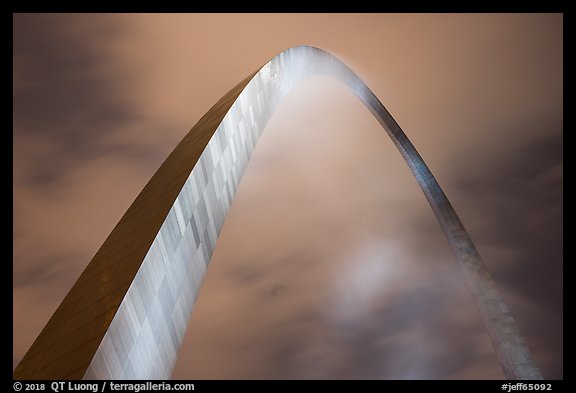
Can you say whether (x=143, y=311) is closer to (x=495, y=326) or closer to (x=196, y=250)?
(x=196, y=250)

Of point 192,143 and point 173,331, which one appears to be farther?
point 192,143

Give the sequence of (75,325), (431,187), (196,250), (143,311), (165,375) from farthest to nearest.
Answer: (431,187), (196,250), (165,375), (143,311), (75,325)

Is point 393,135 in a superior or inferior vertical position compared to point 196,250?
Result: superior

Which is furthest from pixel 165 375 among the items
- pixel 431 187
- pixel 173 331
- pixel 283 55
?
pixel 431 187

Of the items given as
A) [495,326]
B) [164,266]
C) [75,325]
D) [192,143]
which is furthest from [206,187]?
[495,326]

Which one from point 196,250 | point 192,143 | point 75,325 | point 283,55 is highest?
point 283,55
